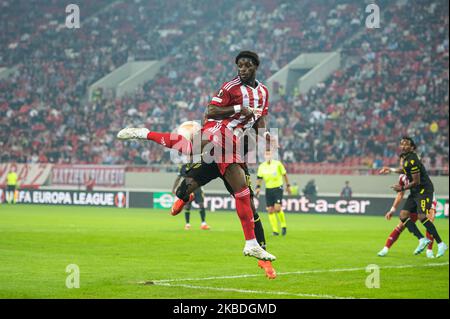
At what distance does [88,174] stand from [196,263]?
89.2 ft

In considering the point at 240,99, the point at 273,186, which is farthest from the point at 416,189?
the point at 240,99

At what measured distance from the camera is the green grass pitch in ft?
40.6

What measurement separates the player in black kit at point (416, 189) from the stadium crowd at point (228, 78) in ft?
62.1

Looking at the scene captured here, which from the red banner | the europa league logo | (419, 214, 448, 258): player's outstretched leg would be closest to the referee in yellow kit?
(419, 214, 448, 258): player's outstretched leg

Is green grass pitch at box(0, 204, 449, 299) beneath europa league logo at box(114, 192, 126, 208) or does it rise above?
beneath

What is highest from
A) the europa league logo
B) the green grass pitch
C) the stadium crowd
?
the stadium crowd

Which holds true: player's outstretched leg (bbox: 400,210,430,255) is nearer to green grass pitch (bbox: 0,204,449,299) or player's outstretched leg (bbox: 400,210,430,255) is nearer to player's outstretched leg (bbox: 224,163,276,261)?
green grass pitch (bbox: 0,204,449,299)

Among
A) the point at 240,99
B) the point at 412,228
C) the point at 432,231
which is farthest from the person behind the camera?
the point at 412,228

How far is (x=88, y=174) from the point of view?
42.6m

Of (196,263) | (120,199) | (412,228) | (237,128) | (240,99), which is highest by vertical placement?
(240,99)

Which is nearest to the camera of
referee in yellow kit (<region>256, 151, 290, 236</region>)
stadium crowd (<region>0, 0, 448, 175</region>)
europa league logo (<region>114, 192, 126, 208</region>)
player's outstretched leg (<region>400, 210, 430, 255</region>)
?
player's outstretched leg (<region>400, 210, 430, 255</region>)

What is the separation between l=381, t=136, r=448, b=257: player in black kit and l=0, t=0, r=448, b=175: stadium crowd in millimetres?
18922

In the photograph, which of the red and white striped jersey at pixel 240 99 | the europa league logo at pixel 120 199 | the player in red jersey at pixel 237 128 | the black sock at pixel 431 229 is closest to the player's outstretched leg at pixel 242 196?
the player in red jersey at pixel 237 128

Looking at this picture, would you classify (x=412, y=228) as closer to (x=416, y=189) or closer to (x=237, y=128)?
(x=416, y=189)
